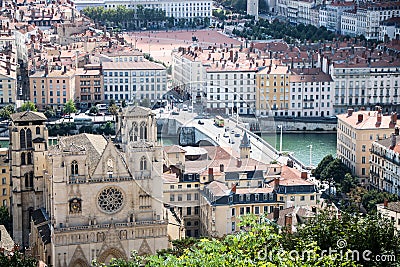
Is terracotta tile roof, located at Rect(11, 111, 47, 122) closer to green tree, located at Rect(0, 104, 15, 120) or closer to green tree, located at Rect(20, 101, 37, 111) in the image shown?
green tree, located at Rect(20, 101, 37, 111)

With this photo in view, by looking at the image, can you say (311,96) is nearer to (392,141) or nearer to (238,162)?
(392,141)

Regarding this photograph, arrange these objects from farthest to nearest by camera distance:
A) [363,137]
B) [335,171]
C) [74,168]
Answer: [363,137], [335,171], [74,168]

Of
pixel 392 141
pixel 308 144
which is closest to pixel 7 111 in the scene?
pixel 308 144

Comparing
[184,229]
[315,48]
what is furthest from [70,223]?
[315,48]

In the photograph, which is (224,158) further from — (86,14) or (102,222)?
(86,14)

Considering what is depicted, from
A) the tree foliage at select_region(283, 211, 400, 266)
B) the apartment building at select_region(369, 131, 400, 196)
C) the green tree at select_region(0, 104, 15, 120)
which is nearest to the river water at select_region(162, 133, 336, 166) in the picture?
the apartment building at select_region(369, 131, 400, 196)

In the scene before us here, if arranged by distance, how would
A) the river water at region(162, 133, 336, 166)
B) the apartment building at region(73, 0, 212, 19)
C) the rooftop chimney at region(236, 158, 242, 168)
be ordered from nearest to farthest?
the rooftop chimney at region(236, 158, 242, 168) < the river water at region(162, 133, 336, 166) < the apartment building at region(73, 0, 212, 19)
